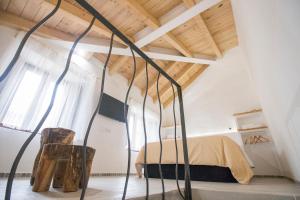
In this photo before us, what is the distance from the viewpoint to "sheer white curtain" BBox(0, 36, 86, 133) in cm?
229

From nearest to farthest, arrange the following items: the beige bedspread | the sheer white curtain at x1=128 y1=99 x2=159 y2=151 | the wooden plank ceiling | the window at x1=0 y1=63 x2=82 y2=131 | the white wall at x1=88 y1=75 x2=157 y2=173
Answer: the beige bedspread, the window at x1=0 y1=63 x2=82 y2=131, the wooden plank ceiling, the white wall at x1=88 y1=75 x2=157 y2=173, the sheer white curtain at x1=128 y1=99 x2=159 y2=151

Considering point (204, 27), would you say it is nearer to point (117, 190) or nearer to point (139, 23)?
point (139, 23)

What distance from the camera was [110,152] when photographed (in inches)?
137

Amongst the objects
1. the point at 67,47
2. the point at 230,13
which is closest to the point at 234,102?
the point at 230,13

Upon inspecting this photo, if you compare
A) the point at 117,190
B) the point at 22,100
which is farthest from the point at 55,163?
the point at 22,100

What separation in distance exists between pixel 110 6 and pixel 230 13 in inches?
96.9

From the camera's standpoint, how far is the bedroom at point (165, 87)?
1.29 m

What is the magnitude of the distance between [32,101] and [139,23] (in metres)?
2.28

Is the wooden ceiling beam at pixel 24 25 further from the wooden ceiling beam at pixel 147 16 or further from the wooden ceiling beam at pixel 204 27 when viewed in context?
the wooden ceiling beam at pixel 204 27

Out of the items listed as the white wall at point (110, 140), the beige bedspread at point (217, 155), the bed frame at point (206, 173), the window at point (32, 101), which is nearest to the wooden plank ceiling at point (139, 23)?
the white wall at point (110, 140)

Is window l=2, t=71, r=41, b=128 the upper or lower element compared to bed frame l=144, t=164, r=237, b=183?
upper

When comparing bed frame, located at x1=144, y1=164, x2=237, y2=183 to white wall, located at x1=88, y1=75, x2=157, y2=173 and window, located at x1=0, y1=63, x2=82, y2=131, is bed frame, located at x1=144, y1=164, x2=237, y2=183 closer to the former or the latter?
white wall, located at x1=88, y1=75, x2=157, y2=173

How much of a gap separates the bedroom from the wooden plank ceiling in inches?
0.7

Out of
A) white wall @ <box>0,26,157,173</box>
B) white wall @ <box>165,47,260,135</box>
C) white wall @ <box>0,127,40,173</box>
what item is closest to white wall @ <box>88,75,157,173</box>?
white wall @ <box>0,26,157,173</box>
